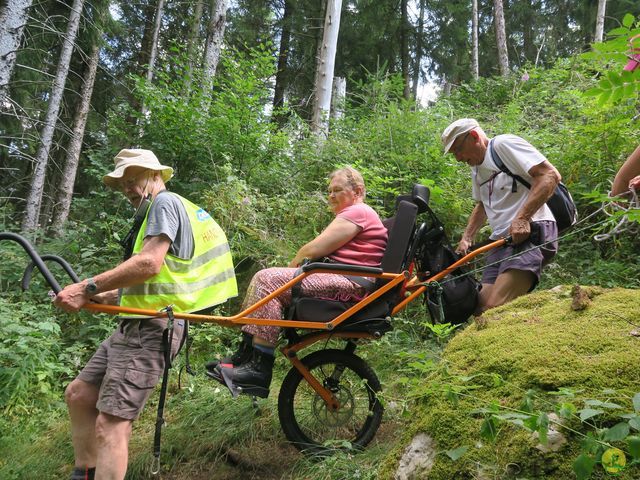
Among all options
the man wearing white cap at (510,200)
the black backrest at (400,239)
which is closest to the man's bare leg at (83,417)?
the black backrest at (400,239)

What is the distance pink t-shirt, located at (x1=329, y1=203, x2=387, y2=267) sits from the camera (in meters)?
3.52

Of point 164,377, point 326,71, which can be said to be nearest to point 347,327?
point 164,377

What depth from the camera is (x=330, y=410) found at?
354 cm

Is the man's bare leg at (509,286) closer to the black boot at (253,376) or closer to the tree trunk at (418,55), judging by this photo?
the black boot at (253,376)

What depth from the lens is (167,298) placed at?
3.04 metres

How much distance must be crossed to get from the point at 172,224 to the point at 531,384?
2060 millimetres

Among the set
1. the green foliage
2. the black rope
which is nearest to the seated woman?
the black rope

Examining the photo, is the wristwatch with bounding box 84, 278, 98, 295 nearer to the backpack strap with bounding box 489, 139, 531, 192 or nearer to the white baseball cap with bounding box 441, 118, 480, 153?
the white baseball cap with bounding box 441, 118, 480, 153

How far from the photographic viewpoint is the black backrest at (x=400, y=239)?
10.9 ft

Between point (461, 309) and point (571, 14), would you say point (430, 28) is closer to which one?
point (571, 14)

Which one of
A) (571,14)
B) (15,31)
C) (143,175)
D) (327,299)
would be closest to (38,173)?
(15,31)

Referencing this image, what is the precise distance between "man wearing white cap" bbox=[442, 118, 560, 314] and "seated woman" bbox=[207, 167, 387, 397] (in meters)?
0.87

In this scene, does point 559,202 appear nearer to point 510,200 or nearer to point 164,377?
point 510,200

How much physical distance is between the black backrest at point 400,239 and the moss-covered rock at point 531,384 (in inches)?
30.7
